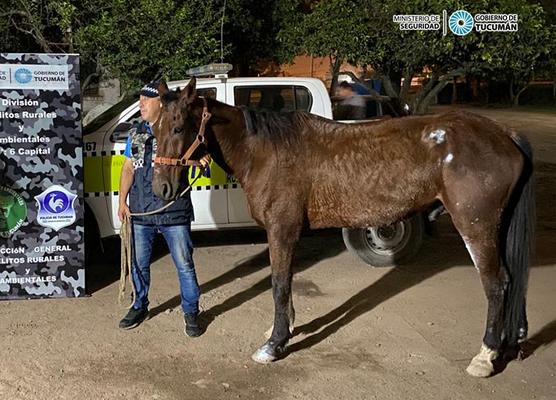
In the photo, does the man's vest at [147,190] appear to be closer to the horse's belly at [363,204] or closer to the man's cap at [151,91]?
the man's cap at [151,91]

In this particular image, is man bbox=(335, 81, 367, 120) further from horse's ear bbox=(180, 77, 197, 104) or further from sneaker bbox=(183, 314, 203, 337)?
horse's ear bbox=(180, 77, 197, 104)

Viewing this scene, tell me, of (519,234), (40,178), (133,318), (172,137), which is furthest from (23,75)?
(519,234)

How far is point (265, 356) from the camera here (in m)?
4.89

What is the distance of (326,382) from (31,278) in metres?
2.99

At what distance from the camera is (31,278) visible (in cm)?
604

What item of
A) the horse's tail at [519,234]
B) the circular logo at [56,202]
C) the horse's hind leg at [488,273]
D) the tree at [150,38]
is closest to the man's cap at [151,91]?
the circular logo at [56,202]

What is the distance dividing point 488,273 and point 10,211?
404 cm

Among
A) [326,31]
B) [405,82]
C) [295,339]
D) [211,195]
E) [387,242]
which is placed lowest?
[295,339]

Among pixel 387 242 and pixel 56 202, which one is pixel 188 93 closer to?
pixel 56 202

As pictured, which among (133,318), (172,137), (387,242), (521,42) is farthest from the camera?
(521,42)

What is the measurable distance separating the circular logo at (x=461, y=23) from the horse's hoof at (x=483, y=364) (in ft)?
22.8

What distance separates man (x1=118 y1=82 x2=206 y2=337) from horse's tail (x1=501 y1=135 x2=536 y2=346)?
2.38 m

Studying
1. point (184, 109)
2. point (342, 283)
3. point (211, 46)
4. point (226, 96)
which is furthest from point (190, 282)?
point (211, 46)

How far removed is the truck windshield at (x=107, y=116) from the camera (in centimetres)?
681
